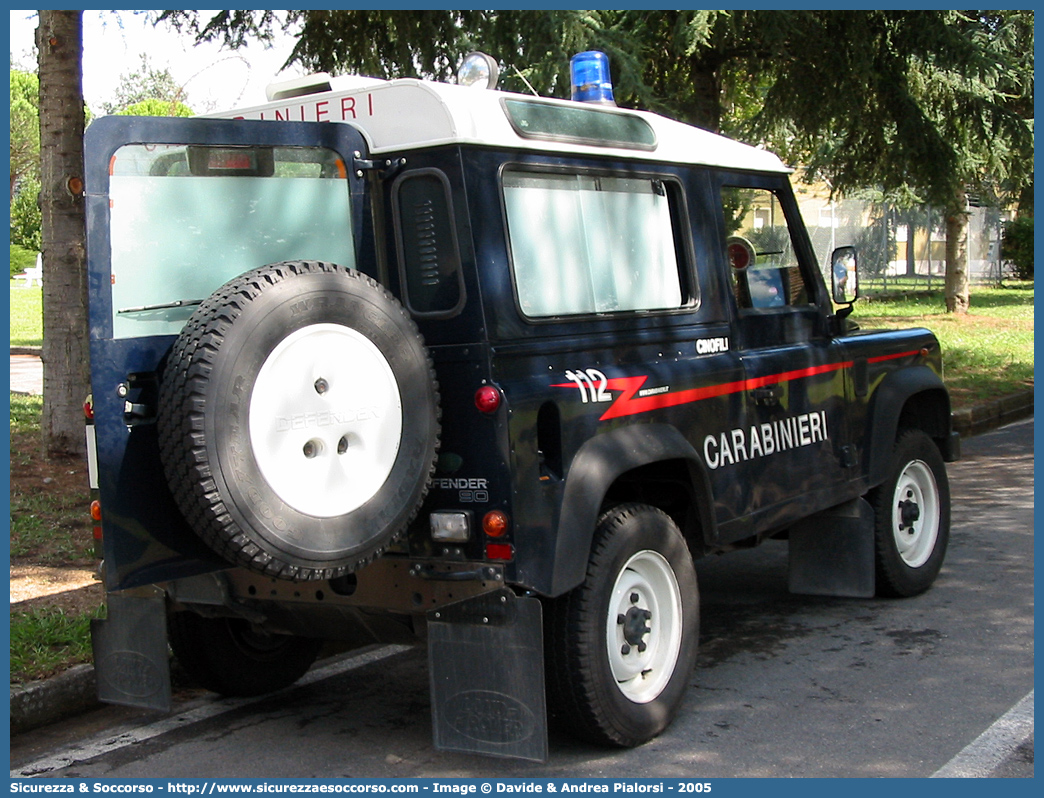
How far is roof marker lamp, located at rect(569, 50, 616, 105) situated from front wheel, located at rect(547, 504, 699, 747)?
1.86m

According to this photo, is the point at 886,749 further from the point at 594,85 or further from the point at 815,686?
the point at 594,85

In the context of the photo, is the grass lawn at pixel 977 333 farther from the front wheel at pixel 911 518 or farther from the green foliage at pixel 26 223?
the green foliage at pixel 26 223

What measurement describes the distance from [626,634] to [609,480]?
640mm

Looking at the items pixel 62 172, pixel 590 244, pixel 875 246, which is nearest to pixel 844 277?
pixel 590 244

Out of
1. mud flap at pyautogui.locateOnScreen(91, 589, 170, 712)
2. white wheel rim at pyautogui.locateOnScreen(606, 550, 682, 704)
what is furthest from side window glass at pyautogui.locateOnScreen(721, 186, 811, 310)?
mud flap at pyautogui.locateOnScreen(91, 589, 170, 712)

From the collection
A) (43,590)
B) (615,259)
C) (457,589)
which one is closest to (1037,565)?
(615,259)

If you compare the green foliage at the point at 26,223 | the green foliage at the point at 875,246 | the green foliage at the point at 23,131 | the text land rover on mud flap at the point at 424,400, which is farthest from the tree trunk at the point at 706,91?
the green foliage at the point at 26,223

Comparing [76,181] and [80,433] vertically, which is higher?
[76,181]

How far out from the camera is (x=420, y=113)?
13.5 ft

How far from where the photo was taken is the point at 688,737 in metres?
4.56

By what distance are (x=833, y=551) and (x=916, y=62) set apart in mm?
8948

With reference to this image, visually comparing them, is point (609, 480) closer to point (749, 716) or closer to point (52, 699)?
point (749, 716)

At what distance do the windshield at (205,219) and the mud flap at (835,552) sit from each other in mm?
3140

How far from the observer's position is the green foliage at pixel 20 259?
46031 mm
